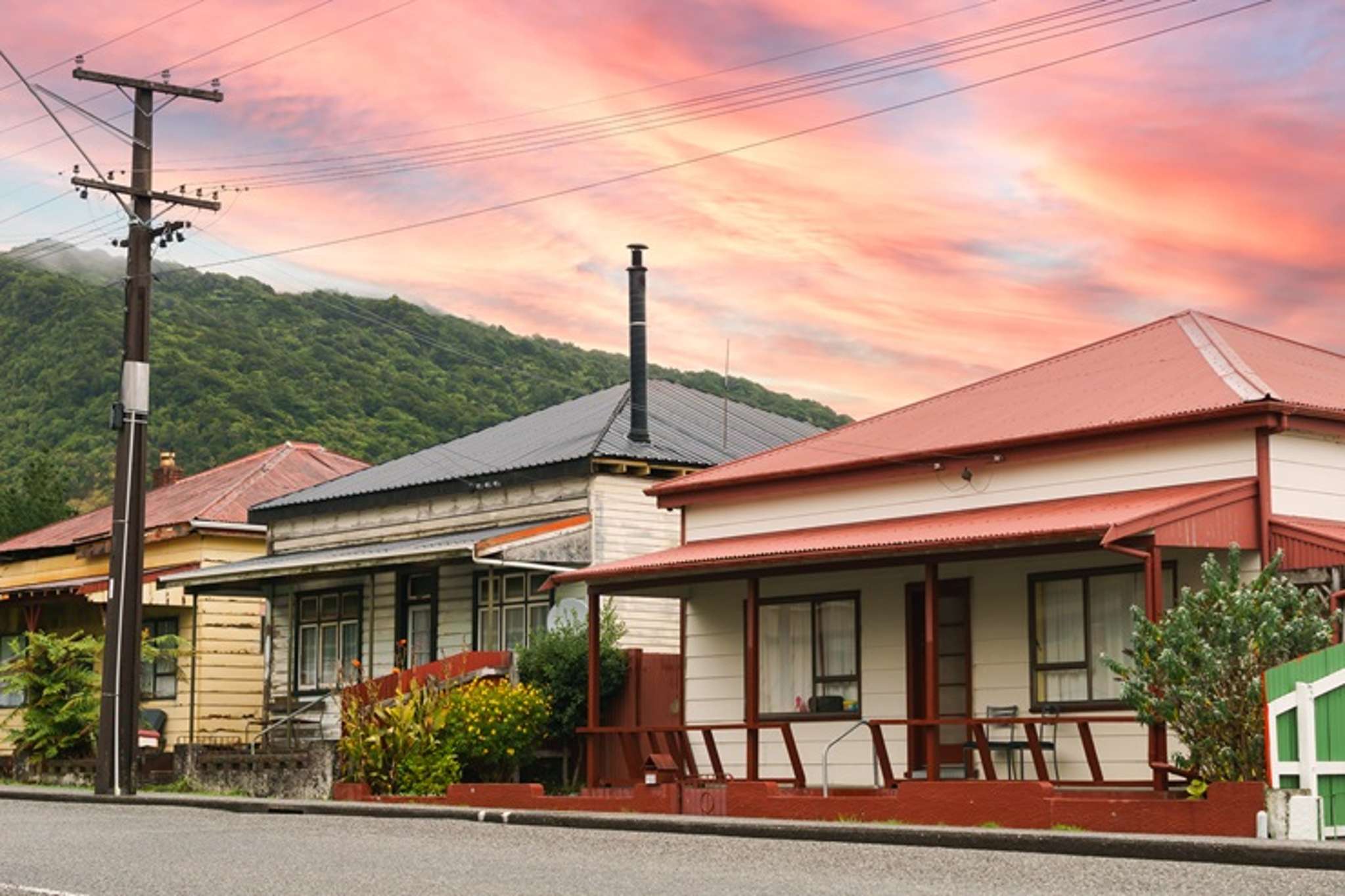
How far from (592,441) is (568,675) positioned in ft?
15.7

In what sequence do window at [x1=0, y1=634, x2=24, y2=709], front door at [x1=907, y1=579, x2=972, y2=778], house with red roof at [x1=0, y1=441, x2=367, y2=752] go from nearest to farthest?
1. front door at [x1=907, y1=579, x2=972, y2=778]
2. house with red roof at [x1=0, y1=441, x2=367, y2=752]
3. window at [x1=0, y1=634, x2=24, y2=709]

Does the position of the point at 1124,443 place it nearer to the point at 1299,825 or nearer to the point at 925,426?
the point at 925,426

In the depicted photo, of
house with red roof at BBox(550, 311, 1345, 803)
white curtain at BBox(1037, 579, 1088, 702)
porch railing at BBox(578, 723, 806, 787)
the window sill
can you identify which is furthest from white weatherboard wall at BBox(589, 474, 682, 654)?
white curtain at BBox(1037, 579, 1088, 702)

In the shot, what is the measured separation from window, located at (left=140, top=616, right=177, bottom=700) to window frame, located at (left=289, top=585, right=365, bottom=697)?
356 cm

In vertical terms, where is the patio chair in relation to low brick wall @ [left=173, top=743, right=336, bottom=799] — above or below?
above

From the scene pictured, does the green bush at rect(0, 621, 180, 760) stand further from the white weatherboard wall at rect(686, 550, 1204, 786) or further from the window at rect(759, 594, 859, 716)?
the window at rect(759, 594, 859, 716)

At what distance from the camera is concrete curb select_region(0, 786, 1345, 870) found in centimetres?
1466

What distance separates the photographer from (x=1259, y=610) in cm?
1716

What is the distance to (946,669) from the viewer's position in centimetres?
2316

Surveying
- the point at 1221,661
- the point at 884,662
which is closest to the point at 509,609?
the point at 884,662

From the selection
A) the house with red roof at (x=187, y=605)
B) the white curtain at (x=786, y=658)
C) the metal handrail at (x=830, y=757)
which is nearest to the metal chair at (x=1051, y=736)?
the metal handrail at (x=830, y=757)

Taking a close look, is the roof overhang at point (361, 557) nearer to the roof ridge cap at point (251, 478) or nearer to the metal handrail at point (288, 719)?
the metal handrail at point (288, 719)

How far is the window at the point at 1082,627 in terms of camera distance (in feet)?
68.5

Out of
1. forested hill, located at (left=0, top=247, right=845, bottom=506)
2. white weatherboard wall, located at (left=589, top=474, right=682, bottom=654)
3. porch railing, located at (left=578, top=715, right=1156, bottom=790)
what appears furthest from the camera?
forested hill, located at (left=0, top=247, right=845, bottom=506)
